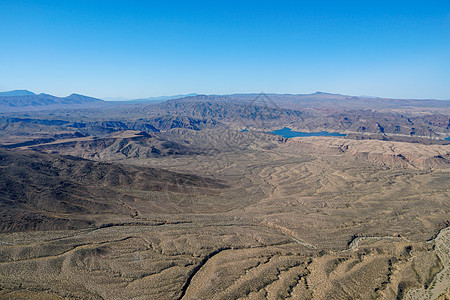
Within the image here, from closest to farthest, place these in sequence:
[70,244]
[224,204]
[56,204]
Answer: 1. [70,244]
2. [56,204]
3. [224,204]

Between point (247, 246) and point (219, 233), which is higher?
point (219, 233)

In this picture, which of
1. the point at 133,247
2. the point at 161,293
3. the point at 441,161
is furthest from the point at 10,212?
the point at 441,161

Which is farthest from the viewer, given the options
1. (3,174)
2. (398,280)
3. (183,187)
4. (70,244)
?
(183,187)

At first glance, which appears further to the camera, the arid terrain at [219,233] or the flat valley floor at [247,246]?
the arid terrain at [219,233]

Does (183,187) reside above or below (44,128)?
below

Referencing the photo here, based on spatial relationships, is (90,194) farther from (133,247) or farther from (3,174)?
(133,247)

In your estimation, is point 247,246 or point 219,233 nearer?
point 247,246

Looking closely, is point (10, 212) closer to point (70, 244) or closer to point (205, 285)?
point (70, 244)

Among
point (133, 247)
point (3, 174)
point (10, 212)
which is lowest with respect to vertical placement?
point (133, 247)

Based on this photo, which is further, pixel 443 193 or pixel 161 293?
pixel 443 193

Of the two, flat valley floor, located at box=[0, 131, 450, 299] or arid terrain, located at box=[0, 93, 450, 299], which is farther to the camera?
arid terrain, located at box=[0, 93, 450, 299]
